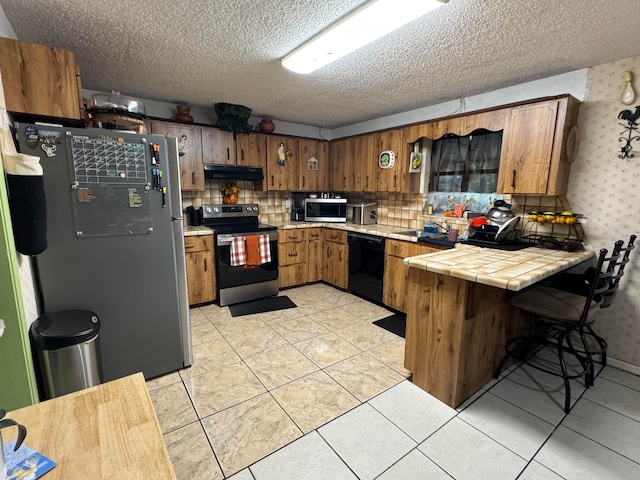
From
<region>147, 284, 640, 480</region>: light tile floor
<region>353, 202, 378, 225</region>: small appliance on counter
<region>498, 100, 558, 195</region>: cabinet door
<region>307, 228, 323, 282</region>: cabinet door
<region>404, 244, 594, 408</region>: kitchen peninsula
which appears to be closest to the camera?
<region>147, 284, 640, 480</region>: light tile floor

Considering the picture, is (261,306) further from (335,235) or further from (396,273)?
(396,273)

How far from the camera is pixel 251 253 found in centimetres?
357

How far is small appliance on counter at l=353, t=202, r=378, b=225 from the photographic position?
13.5ft

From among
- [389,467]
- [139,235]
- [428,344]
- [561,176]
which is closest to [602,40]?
[561,176]

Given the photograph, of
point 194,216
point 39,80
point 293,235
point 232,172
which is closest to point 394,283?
point 293,235

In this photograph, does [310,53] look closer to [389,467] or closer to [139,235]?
[139,235]

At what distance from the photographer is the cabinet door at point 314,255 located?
4.25 meters

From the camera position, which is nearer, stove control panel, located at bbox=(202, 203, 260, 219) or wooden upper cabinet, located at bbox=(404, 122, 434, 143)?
wooden upper cabinet, located at bbox=(404, 122, 434, 143)

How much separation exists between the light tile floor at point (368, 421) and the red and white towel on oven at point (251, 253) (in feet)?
3.53

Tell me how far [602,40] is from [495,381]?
2441mm

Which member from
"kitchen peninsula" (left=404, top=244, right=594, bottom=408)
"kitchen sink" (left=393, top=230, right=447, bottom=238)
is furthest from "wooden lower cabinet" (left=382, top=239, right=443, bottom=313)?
"kitchen peninsula" (left=404, top=244, right=594, bottom=408)

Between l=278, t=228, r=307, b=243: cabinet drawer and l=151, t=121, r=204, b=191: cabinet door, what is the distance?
1141 mm

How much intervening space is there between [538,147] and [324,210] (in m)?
2.55

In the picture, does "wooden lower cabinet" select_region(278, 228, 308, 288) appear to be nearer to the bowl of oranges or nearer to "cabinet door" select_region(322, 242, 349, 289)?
"cabinet door" select_region(322, 242, 349, 289)
